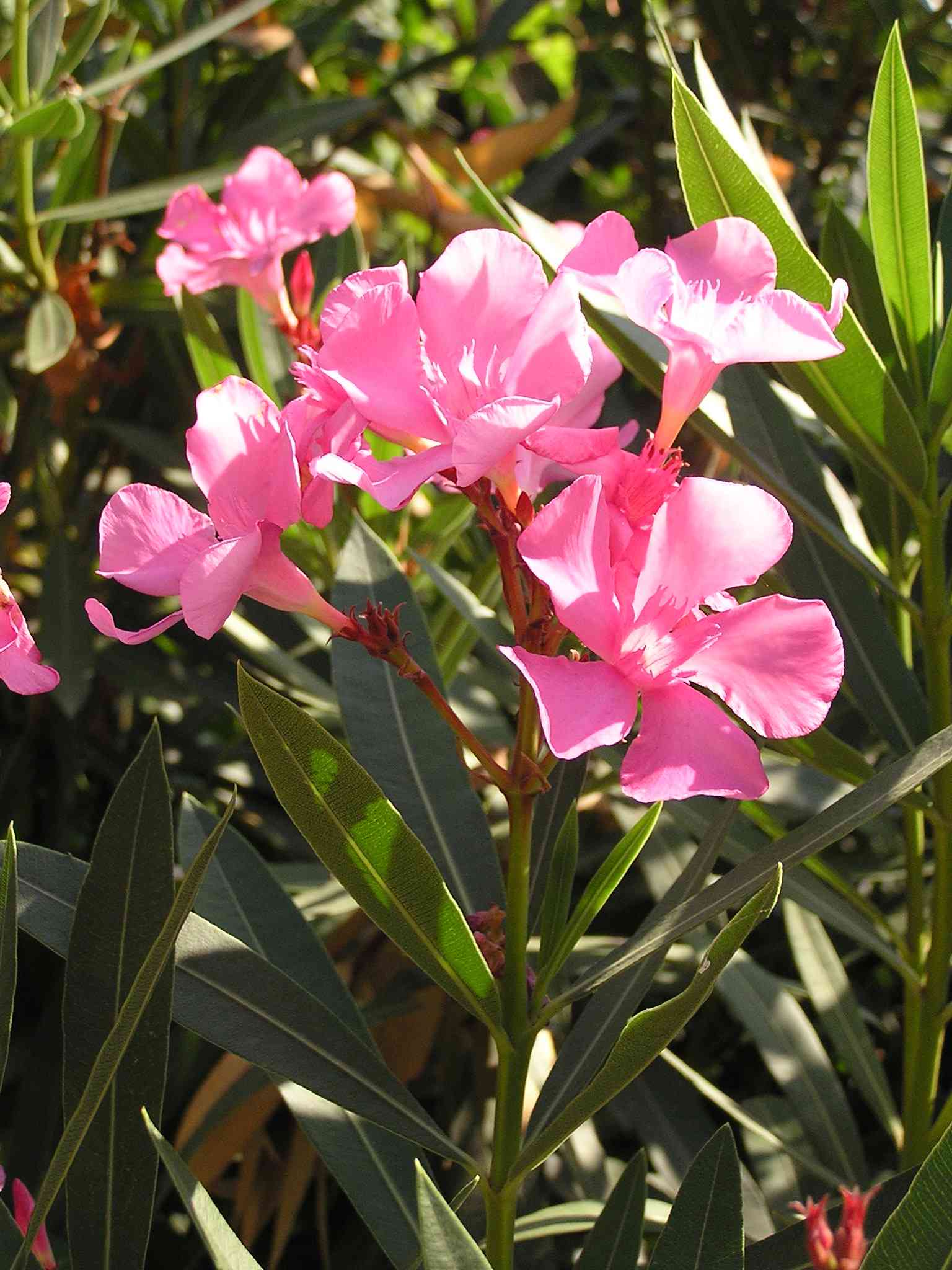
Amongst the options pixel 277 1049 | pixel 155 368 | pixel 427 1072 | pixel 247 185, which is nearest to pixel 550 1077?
pixel 277 1049

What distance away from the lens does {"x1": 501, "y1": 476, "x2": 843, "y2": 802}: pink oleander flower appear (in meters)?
0.61

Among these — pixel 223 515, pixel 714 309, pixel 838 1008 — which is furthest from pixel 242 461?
pixel 838 1008

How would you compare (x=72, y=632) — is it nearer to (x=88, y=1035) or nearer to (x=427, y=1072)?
(x=427, y=1072)

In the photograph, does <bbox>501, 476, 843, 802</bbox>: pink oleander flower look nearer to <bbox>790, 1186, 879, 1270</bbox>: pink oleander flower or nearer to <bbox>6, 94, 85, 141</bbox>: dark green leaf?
<bbox>790, 1186, 879, 1270</bbox>: pink oleander flower

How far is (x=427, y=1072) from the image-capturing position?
1566mm

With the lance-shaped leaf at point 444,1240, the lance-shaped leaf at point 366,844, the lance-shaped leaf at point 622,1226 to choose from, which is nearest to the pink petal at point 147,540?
the lance-shaped leaf at point 366,844

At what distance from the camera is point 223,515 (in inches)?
26.4

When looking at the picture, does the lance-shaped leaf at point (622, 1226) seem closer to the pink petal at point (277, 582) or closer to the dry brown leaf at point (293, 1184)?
the pink petal at point (277, 582)

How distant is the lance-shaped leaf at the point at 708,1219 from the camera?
0.69m

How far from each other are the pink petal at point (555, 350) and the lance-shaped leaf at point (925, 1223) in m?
0.38

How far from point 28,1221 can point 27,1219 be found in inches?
4.1

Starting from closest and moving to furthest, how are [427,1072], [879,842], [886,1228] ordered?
[886,1228]
[879,842]
[427,1072]

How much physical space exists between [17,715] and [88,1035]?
1.20m

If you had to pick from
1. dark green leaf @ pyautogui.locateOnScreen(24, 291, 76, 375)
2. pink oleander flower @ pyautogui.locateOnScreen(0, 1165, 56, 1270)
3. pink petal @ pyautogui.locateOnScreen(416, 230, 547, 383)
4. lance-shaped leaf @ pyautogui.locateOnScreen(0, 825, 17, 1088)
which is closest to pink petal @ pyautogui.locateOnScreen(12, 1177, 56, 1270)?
pink oleander flower @ pyautogui.locateOnScreen(0, 1165, 56, 1270)
